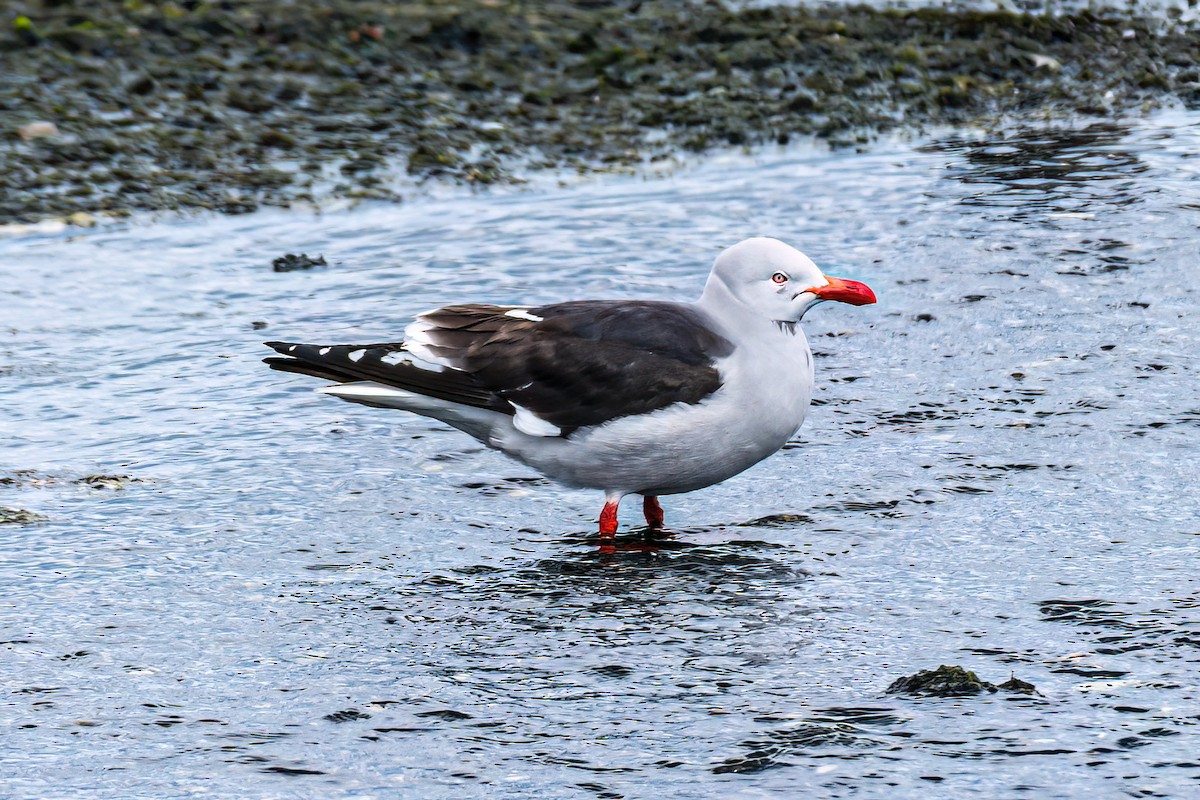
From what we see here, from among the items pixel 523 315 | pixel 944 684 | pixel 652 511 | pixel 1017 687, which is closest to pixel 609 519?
pixel 652 511

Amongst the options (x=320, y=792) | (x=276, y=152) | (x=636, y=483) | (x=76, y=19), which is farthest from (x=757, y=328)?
(x=76, y=19)

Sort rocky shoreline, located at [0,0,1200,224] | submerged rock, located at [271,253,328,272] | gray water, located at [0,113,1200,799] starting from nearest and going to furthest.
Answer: gray water, located at [0,113,1200,799] < submerged rock, located at [271,253,328,272] < rocky shoreline, located at [0,0,1200,224]

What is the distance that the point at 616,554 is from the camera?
241 inches

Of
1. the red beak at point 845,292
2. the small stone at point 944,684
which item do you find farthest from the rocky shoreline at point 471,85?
the small stone at point 944,684

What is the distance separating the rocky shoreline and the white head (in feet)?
18.0

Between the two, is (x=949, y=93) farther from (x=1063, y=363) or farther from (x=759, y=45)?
(x=1063, y=363)

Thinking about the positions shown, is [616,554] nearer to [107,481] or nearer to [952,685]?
[952,685]

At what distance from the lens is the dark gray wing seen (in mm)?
6031

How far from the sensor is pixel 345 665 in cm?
518

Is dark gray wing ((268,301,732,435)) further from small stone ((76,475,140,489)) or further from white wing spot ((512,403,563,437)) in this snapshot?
small stone ((76,475,140,489))

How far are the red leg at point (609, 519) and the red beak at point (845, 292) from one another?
3.63 feet

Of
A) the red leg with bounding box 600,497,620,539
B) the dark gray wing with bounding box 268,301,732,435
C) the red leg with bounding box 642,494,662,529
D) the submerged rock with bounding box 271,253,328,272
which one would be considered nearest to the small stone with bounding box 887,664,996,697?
the dark gray wing with bounding box 268,301,732,435

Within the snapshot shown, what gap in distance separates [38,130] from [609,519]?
Answer: 727 centimetres

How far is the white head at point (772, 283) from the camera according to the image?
20.4 feet
